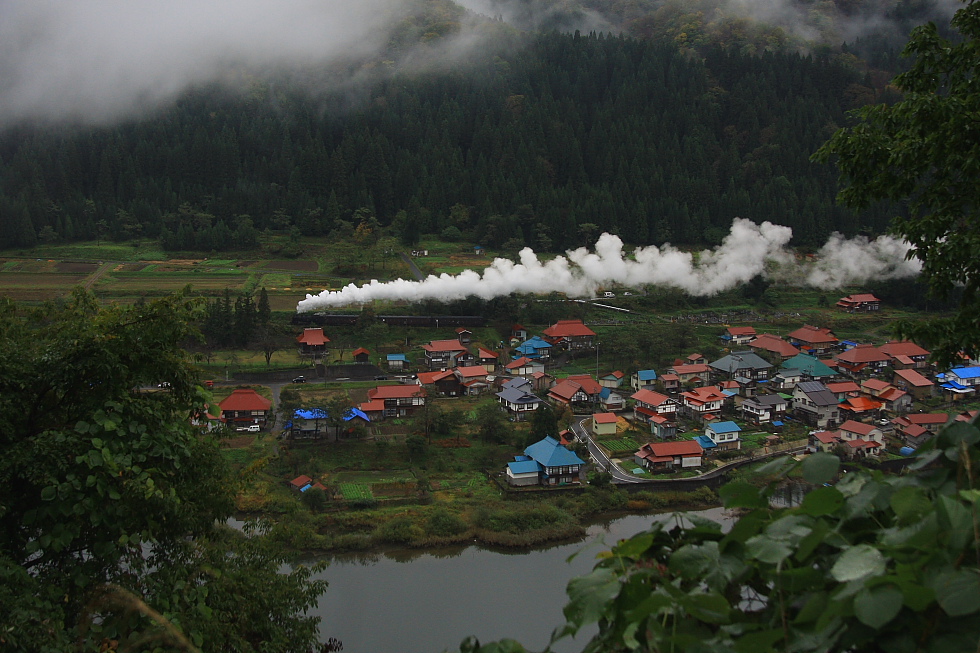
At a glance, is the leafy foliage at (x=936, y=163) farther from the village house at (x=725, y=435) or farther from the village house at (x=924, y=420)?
the village house at (x=924, y=420)

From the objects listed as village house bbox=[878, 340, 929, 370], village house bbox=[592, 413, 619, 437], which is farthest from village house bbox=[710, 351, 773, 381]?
village house bbox=[592, 413, 619, 437]

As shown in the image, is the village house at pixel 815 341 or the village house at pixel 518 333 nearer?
the village house at pixel 815 341

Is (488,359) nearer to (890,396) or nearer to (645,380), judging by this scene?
(645,380)

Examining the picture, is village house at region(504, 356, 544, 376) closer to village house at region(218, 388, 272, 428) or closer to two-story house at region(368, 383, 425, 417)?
two-story house at region(368, 383, 425, 417)

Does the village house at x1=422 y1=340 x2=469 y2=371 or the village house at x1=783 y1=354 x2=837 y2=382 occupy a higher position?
the village house at x1=422 y1=340 x2=469 y2=371

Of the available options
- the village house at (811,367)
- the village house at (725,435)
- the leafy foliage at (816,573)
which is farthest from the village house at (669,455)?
the leafy foliage at (816,573)

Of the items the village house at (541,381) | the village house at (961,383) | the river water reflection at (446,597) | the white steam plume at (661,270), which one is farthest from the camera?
the white steam plume at (661,270)
